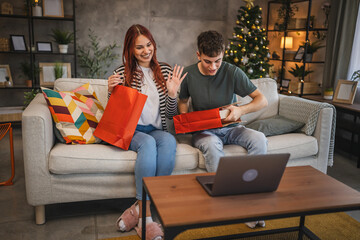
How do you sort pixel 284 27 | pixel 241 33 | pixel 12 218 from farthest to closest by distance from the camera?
pixel 284 27, pixel 241 33, pixel 12 218

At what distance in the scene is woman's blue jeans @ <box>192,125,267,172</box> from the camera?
201 cm

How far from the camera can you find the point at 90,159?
6.26 ft

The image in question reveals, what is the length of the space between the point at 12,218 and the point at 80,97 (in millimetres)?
846

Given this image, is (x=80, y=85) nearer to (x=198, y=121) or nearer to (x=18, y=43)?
(x=198, y=121)

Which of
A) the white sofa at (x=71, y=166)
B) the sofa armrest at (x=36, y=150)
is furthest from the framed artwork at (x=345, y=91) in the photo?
the sofa armrest at (x=36, y=150)

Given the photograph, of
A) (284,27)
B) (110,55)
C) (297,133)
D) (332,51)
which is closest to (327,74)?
(332,51)

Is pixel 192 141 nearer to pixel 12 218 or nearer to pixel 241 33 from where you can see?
pixel 12 218

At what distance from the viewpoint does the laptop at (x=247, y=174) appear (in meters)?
1.22

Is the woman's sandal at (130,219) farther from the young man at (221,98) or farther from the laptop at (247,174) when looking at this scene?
the laptop at (247,174)

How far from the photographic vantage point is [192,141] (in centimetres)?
220

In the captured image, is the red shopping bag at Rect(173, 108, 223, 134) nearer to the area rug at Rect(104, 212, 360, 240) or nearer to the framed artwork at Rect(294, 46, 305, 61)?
the area rug at Rect(104, 212, 360, 240)

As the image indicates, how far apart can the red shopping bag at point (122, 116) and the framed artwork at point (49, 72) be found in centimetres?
249

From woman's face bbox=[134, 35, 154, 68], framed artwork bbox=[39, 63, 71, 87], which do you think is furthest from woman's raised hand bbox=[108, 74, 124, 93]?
framed artwork bbox=[39, 63, 71, 87]

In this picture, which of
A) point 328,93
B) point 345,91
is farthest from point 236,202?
point 328,93
